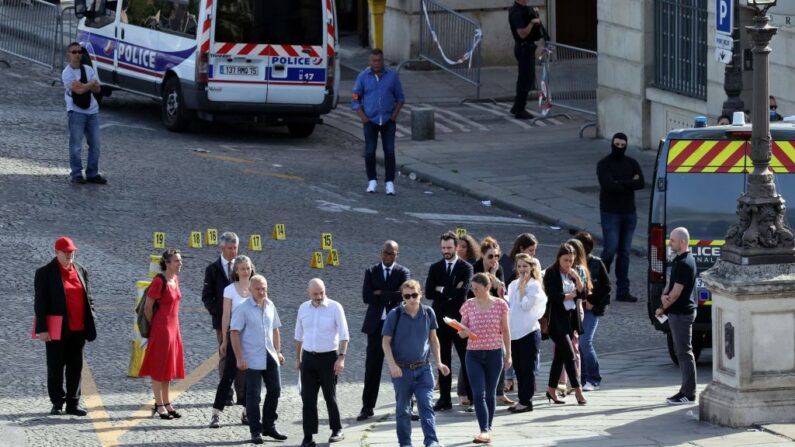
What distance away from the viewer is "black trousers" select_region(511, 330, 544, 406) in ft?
44.6

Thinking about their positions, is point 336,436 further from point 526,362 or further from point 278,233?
point 278,233

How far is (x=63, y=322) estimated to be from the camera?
531 inches

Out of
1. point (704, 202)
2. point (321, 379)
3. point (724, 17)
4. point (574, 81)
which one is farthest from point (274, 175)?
point (321, 379)

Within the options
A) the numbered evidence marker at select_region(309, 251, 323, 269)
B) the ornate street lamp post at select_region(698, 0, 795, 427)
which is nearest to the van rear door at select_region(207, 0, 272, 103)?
the numbered evidence marker at select_region(309, 251, 323, 269)

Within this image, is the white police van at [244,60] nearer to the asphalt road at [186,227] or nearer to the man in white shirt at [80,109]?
the asphalt road at [186,227]

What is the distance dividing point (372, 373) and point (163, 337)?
5.54 feet

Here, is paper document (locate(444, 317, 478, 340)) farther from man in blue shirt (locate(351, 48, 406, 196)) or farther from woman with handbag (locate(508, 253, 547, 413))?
man in blue shirt (locate(351, 48, 406, 196))

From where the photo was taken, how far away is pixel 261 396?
1403cm

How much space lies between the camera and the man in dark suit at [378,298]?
13.7 meters

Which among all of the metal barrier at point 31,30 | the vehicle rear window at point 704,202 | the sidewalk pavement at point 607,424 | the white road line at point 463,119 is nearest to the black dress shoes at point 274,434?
the sidewalk pavement at point 607,424

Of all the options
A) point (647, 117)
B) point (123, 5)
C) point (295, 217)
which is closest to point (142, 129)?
point (123, 5)

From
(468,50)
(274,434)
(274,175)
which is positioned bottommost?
(274,434)

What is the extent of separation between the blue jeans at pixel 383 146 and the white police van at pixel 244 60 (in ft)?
9.93

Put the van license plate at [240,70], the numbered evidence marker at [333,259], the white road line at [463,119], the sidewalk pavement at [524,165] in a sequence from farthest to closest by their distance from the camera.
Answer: the white road line at [463,119] → the van license plate at [240,70] → the sidewalk pavement at [524,165] → the numbered evidence marker at [333,259]
